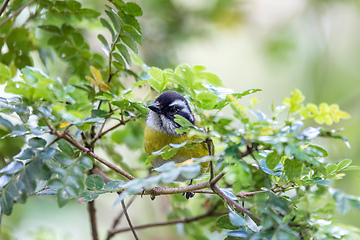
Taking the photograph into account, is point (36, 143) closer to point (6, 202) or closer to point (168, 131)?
point (6, 202)

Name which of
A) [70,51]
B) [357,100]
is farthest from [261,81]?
[70,51]

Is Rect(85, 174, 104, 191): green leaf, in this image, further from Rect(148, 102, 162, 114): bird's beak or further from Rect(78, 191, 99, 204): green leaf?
Rect(148, 102, 162, 114): bird's beak

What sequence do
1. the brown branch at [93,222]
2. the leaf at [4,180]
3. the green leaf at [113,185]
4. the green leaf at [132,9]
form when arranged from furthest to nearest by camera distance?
the brown branch at [93,222] → the green leaf at [132,9] → the green leaf at [113,185] → the leaf at [4,180]

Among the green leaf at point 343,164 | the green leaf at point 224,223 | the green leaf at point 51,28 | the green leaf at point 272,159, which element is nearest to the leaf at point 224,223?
the green leaf at point 224,223

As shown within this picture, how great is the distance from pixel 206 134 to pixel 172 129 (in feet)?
3.60

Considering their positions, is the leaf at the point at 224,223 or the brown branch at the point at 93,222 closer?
the leaf at the point at 224,223

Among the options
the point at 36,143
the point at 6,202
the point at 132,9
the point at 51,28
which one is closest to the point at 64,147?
the point at 36,143

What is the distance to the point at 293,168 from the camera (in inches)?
48.7

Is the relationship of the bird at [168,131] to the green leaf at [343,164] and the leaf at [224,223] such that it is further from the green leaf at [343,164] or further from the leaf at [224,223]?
the green leaf at [343,164]

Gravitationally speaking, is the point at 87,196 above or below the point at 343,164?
below

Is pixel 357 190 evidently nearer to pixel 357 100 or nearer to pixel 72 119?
pixel 357 100

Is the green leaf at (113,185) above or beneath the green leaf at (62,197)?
beneath

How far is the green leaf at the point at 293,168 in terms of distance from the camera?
123 centimetres

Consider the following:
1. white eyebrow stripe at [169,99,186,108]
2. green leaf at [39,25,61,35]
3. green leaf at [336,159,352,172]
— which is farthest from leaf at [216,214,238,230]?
green leaf at [39,25,61,35]
